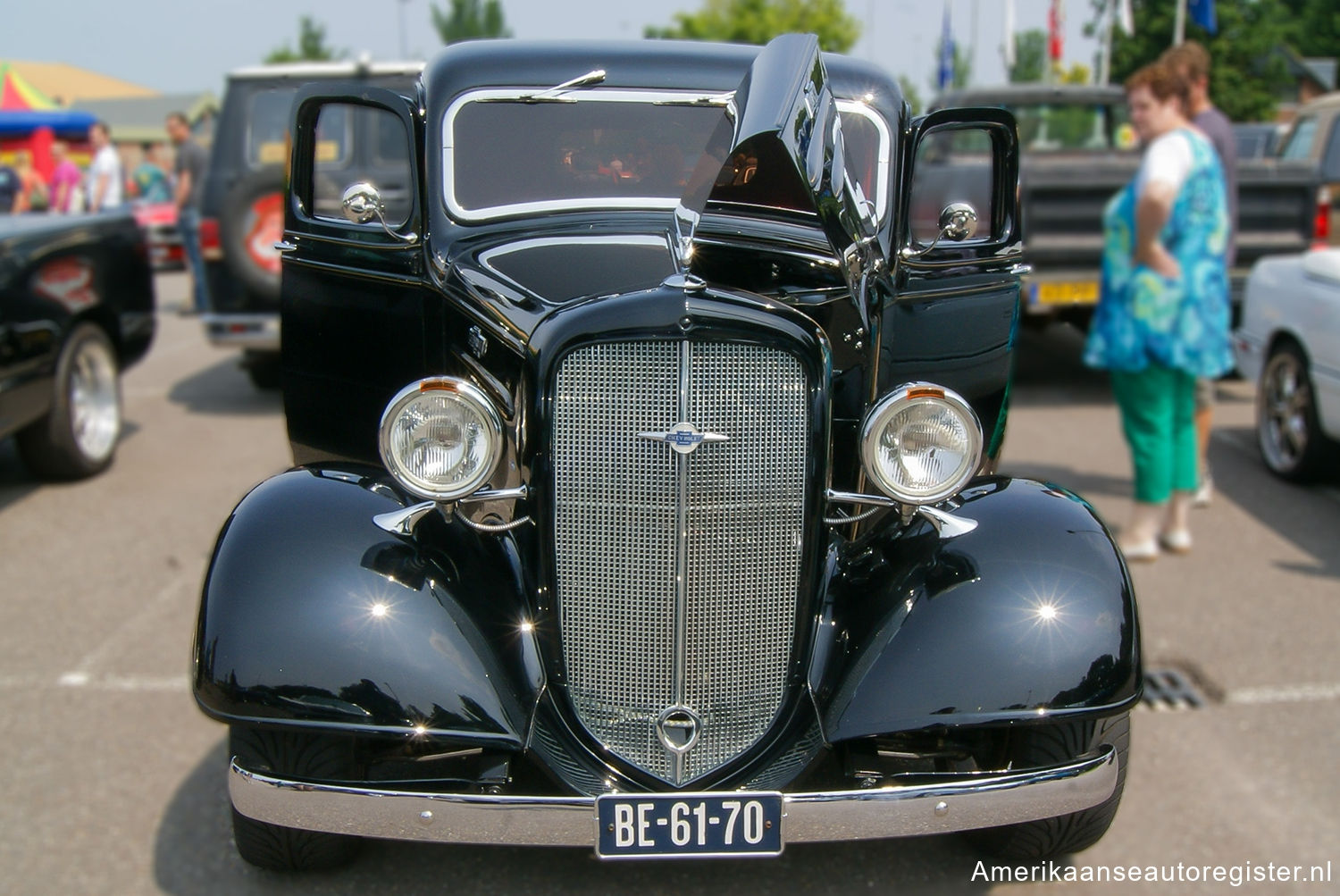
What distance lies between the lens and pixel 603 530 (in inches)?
100

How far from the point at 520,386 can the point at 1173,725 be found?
2.49 metres

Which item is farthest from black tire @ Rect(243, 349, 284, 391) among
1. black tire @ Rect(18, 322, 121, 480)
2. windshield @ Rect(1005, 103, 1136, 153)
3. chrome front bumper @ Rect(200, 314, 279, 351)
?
windshield @ Rect(1005, 103, 1136, 153)

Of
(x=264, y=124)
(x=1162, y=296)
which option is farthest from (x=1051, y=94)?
(x=264, y=124)

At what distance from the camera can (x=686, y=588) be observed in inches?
100

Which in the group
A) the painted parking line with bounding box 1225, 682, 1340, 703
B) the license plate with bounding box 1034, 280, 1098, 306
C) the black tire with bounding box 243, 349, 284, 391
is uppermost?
the license plate with bounding box 1034, 280, 1098, 306

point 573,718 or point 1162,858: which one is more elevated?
point 573,718

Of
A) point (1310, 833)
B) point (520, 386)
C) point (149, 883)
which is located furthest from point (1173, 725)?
point (149, 883)

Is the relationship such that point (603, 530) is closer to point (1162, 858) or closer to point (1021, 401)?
point (1162, 858)

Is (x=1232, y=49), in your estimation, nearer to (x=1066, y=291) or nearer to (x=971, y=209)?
(x=1066, y=291)

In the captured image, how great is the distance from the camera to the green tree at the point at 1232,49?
36.6m

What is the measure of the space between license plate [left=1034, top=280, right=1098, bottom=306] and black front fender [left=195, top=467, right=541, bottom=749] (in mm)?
6366

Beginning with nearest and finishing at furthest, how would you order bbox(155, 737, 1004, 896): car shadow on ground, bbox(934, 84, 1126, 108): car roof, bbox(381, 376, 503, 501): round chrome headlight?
bbox(381, 376, 503, 501): round chrome headlight → bbox(155, 737, 1004, 896): car shadow on ground → bbox(934, 84, 1126, 108): car roof

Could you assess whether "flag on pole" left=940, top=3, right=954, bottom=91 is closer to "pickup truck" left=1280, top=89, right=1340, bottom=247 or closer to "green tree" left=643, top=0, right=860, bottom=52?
"green tree" left=643, top=0, right=860, bottom=52

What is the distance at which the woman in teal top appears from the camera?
4941 mm
